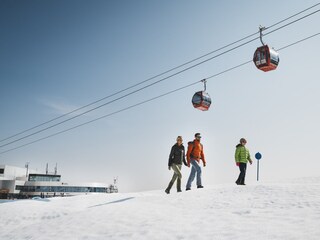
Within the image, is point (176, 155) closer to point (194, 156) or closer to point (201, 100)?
point (194, 156)

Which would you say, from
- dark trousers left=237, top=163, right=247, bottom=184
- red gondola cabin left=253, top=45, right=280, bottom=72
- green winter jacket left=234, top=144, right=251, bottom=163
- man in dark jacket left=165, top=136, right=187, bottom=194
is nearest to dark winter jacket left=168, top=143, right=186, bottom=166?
man in dark jacket left=165, top=136, right=187, bottom=194

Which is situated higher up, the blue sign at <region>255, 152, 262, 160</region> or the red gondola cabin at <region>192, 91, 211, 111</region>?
the red gondola cabin at <region>192, 91, 211, 111</region>

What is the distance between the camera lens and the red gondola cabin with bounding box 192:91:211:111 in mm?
13648

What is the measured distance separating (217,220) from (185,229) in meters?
0.81

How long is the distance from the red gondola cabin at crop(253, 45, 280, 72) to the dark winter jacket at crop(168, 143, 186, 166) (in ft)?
14.5

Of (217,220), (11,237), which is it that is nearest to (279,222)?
(217,220)

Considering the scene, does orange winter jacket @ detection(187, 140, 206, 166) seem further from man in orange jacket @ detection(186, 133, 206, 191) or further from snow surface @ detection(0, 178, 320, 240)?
snow surface @ detection(0, 178, 320, 240)

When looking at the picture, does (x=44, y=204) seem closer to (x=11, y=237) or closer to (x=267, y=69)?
(x=11, y=237)

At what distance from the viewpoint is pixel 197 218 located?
6.31m

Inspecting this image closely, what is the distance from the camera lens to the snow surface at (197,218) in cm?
515

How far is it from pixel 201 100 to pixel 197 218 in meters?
7.96

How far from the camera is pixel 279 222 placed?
5.41 meters

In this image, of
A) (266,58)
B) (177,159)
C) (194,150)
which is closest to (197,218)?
(177,159)

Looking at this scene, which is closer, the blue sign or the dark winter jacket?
the dark winter jacket
